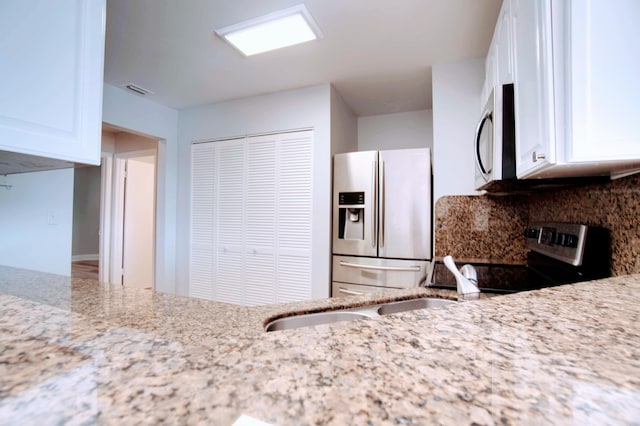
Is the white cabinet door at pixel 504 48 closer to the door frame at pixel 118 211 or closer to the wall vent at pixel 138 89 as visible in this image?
the wall vent at pixel 138 89

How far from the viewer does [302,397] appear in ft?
0.84

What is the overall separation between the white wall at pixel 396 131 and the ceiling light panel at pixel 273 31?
1714 millimetres

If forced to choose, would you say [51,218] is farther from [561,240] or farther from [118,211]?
[561,240]

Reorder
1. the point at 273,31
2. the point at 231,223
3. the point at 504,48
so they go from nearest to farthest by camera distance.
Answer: the point at 504,48
the point at 273,31
the point at 231,223

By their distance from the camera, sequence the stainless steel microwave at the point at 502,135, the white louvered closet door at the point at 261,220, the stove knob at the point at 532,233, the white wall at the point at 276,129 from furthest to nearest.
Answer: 1. the white louvered closet door at the point at 261,220
2. the white wall at the point at 276,129
3. the stove knob at the point at 532,233
4. the stainless steel microwave at the point at 502,135

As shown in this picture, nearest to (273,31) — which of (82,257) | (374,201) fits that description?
(374,201)

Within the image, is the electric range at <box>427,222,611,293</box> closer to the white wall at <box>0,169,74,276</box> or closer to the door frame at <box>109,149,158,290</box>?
the white wall at <box>0,169,74,276</box>

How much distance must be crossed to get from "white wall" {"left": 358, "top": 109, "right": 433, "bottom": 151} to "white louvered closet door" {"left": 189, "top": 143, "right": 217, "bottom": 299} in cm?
185

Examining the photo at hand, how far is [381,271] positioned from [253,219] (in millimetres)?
1387

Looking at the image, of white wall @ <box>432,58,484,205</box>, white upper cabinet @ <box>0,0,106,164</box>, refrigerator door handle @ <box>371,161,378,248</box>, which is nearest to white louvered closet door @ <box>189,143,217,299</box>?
refrigerator door handle @ <box>371,161,378,248</box>

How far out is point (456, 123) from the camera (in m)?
2.22

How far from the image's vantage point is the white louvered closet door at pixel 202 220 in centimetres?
308

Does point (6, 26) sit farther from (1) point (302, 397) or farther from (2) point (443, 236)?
(2) point (443, 236)

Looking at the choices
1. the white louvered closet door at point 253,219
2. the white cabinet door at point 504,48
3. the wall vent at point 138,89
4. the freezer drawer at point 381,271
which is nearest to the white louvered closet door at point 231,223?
the white louvered closet door at point 253,219
